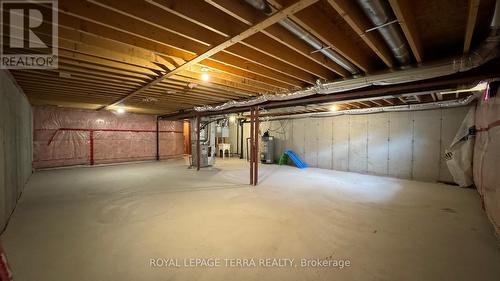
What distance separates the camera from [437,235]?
232 centimetres

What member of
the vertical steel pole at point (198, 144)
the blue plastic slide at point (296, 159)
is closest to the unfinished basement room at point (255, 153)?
the vertical steel pole at point (198, 144)

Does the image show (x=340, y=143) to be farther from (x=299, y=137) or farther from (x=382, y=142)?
(x=299, y=137)

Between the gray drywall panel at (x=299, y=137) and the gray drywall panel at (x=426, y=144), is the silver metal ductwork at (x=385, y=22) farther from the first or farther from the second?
the gray drywall panel at (x=299, y=137)

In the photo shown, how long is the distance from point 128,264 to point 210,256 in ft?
2.29

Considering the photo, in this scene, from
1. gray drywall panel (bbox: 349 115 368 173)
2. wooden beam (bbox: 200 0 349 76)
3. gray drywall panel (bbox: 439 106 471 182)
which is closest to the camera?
wooden beam (bbox: 200 0 349 76)

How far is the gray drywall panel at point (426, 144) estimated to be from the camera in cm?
513

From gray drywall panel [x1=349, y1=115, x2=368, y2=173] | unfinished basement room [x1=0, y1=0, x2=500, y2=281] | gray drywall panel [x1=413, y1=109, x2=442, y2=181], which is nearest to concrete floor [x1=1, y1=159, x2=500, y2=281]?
unfinished basement room [x1=0, y1=0, x2=500, y2=281]

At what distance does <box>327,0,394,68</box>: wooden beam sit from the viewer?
1499 millimetres

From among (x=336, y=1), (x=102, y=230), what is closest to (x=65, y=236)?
(x=102, y=230)

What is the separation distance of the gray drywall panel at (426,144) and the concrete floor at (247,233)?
1.22 m

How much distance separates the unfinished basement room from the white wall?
79 millimetres

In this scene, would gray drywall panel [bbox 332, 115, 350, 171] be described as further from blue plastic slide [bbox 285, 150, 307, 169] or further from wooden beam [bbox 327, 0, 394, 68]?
wooden beam [bbox 327, 0, 394, 68]

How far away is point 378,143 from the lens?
6031 mm

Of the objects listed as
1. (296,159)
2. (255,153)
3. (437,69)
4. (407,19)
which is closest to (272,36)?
(407,19)
